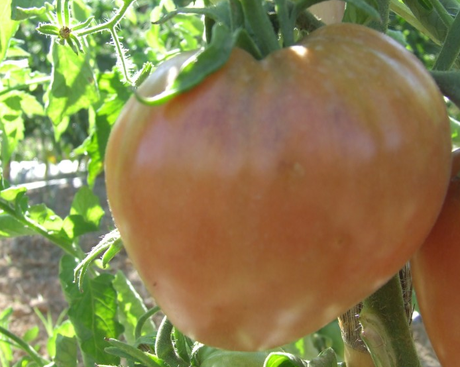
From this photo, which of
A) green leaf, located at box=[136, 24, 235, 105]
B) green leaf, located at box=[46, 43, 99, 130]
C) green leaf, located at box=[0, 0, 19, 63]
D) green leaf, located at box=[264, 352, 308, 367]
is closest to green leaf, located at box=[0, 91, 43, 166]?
green leaf, located at box=[46, 43, 99, 130]

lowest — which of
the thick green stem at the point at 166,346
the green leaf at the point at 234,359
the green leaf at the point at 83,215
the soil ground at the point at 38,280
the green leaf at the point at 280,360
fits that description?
the soil ground at the point at 38,280

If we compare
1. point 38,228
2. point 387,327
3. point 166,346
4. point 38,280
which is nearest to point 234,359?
point 166,346

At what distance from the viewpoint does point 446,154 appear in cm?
38

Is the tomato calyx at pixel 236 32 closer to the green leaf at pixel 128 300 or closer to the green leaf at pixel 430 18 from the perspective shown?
the green leaf at pixel 430 18

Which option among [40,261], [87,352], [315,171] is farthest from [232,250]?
[40,261]

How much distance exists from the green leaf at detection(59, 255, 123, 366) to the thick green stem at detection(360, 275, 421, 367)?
1.43 feet

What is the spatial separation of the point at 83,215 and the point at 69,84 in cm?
20

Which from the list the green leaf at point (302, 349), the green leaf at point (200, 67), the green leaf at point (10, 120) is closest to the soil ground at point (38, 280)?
the green leaf at point (302, 349)

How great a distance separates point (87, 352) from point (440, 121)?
0.62 metres

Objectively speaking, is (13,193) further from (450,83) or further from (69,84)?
(450,83)

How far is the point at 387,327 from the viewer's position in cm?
52

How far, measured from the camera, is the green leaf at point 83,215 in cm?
94

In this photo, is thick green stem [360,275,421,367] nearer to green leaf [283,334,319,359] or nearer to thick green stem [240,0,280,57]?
thick green stem [240,0,280,57]

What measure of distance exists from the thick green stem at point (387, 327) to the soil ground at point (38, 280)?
1.68m
